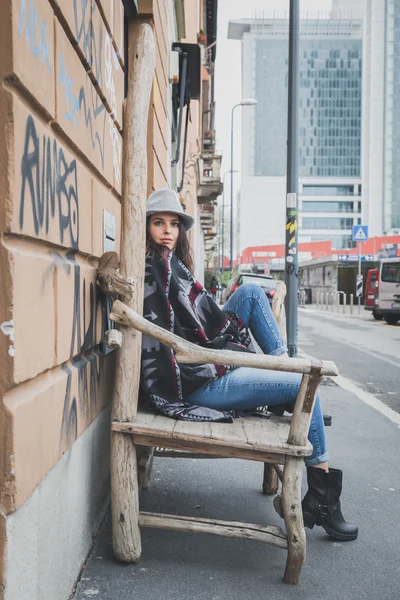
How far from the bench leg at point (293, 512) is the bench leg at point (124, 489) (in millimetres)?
604

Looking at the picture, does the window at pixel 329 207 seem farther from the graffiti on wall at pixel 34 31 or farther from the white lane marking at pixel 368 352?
the graffiti on wall at pixel 34 31

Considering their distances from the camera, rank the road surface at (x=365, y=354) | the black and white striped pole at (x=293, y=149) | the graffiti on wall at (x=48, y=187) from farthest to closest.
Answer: the black and white striped pole at (x=293, y=149) < the road surface at (x=365, y=354) < the graffiti on wall at (x=48, y=187)

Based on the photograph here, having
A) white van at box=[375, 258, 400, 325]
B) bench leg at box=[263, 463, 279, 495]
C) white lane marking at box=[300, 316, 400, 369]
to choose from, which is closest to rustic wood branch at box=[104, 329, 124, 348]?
bench leg at box=[263, 463, 279, 495]

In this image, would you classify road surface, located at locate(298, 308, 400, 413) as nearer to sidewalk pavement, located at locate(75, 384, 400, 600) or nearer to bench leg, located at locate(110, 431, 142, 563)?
sidewalk pavement, located at locate(75, 384, 400, 600)

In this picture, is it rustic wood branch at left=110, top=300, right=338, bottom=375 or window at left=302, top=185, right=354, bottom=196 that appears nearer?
rustic wood branch at left=110, top=300, right=338, bottom=375

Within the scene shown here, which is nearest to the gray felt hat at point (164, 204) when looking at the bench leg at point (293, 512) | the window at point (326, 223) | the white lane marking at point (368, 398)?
the bench leg at point (293, 512)

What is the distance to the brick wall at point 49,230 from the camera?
1.47 metres

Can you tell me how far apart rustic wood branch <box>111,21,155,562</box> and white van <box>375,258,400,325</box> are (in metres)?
18.9

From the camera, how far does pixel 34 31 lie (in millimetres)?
1646

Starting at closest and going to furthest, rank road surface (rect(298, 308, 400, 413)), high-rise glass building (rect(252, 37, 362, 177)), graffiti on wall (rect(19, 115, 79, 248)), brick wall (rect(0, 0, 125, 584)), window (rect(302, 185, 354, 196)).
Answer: brick wall (rect(0, 0, 125, 584)) < graffiti on wall (rect(19, 115, 79, 248)) < road surface (rect(298, 308, 400, 413)) < window (rect(302, 185, 354, 196)) < high-rise glass building (rect(252, 37, 362, 177))

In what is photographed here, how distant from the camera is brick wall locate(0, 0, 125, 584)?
4.82 ft

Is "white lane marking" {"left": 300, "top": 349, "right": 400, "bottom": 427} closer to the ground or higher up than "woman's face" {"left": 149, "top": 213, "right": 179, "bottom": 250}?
closer to the ground

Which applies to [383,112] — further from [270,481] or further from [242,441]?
[242,441]

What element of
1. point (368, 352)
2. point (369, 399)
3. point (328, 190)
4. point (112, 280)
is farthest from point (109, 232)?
point (328, 190)
